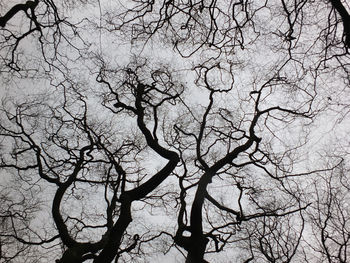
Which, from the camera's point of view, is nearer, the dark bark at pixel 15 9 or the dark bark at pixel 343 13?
the dark bark at pixel 343 13

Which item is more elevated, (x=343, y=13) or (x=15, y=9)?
(x=15, y=9)

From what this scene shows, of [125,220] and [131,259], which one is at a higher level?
[131,259]

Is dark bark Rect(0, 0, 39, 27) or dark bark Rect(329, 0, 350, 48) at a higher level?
dark bark Rect(0, 0, 39, 27)

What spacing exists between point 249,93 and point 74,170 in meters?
6.74

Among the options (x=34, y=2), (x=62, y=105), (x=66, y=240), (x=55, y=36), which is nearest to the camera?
(x=34, y=2)

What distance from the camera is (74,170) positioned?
9984 mm

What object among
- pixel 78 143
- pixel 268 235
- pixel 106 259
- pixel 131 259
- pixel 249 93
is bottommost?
pixel 106 259

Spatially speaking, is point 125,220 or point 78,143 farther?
point 78,143

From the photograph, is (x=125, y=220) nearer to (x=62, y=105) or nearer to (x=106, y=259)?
(x=106, y=259)

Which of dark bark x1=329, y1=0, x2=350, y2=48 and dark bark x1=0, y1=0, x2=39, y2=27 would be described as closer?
dark bark x1=329, y1=0, x2=350, y2=48

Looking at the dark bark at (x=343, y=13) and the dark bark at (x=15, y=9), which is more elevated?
the dark bark at (x=15, y=9)

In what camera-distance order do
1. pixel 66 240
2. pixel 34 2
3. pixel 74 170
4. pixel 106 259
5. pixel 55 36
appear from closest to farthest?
pixel 34 2 → pixel 106 259 → pixel 55 36 → pixel 66 240 → pixel 74 170

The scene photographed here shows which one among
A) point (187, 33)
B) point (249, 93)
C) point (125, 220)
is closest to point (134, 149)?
point (249, 93)

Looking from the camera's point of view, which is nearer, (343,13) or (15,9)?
(343,13)
